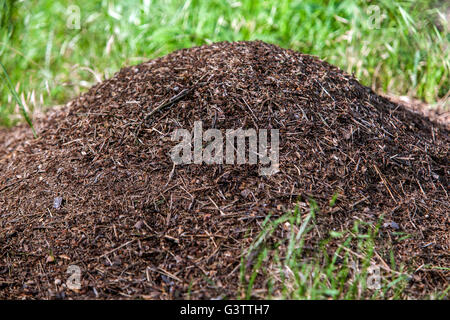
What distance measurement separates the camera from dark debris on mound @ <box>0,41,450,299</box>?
69.9 inches

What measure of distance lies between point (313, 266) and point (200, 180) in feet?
2.26

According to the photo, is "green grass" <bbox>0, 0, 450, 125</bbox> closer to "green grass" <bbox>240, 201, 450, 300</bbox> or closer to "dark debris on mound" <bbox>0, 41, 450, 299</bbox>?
"dark debris on mound" <bbox>0, 41, 450, 299</bbox>

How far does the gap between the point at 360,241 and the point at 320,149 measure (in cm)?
54

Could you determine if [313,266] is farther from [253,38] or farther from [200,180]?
[253,38]

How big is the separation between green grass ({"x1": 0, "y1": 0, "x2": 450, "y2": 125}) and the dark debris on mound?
1.16 metres

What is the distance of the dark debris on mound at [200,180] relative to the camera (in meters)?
1.78

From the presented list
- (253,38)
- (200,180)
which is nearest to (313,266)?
(200,180)

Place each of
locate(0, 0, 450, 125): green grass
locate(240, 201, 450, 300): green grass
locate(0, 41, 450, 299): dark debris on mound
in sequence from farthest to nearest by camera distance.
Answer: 1. locate(0, 0, 450, 125): green grass
2. locate(0, 41, 450, 299): dark debris on mound
3. locate(240, 201, 450, 300): green grass

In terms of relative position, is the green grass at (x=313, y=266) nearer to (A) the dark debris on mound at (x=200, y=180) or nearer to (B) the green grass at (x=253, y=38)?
(A) the dark debris on mound at (x=200, y=180)

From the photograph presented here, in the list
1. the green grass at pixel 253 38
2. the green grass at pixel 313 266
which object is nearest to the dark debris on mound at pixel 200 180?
the green grass at pixel 313 266

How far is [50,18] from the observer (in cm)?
419

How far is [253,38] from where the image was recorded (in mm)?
3600

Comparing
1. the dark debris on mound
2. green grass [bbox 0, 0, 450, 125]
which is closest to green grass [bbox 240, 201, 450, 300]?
the dark debris on mound

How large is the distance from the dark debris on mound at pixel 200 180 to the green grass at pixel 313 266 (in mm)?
61
